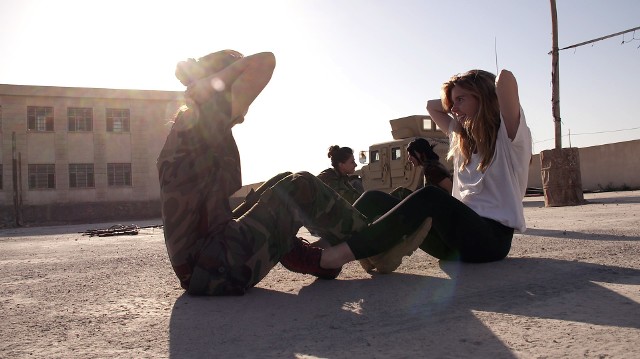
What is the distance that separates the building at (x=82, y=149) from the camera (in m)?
25.2

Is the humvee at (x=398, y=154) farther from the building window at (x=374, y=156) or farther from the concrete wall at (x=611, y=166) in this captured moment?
the concrete wall at (x=611, y=166)

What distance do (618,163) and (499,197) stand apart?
20748mm

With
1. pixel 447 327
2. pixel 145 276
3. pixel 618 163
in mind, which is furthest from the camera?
pixel 618 163

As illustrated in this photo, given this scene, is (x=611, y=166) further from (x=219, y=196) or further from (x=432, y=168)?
(x=219, y=196)

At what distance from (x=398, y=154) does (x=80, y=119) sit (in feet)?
61.5

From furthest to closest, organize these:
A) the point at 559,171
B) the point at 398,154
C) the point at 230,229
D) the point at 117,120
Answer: the point at 117,120
the point at 398,154
the point at 559,171
the point at 230,229

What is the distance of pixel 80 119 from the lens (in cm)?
2716

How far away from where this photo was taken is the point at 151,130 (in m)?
28.1

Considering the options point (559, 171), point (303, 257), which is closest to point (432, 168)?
Answer: point (303, 257)

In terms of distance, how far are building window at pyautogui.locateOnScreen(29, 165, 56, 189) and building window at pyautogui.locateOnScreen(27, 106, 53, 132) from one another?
1757 millimetres

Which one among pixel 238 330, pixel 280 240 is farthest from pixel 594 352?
pixel 280 240

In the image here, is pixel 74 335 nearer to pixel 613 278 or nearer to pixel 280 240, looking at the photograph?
pixel 280 240

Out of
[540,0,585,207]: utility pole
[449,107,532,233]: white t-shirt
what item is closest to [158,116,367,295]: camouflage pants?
[449,107,532,233]: white t-shirt

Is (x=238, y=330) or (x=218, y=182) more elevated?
(x=218, y=182)
